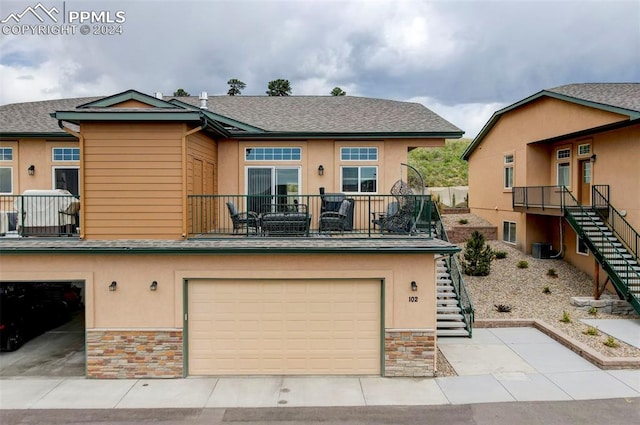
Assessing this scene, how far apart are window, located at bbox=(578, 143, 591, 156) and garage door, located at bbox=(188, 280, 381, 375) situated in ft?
41.1

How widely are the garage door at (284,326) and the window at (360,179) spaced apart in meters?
4.72

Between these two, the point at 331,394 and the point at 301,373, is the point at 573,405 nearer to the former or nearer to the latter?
the point at 331,394

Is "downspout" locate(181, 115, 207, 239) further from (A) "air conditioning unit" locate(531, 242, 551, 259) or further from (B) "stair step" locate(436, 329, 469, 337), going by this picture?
(A) "air conditioning unit" locate(531, 242, 551, 259)

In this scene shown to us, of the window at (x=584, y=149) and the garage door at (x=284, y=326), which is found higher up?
the window at (x=584, y=149)

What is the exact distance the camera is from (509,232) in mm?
21781

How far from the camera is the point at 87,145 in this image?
1003 centimetres

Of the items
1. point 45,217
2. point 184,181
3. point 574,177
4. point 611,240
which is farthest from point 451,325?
point 45,217

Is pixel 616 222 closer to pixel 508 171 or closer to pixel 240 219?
pixel 508 171

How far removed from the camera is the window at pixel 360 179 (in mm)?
14000

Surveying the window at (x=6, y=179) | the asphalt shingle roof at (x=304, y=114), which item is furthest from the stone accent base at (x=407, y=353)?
the window at (x=6, y=179)

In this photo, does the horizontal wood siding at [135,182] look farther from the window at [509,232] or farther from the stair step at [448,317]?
the window at [509,232]

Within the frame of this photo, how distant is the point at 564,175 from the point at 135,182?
17.2 metres

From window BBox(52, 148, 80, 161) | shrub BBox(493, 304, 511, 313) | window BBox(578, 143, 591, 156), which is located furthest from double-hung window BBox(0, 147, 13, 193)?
window BBox(578, 143, 591, 156)

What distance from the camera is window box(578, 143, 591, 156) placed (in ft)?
57.2
